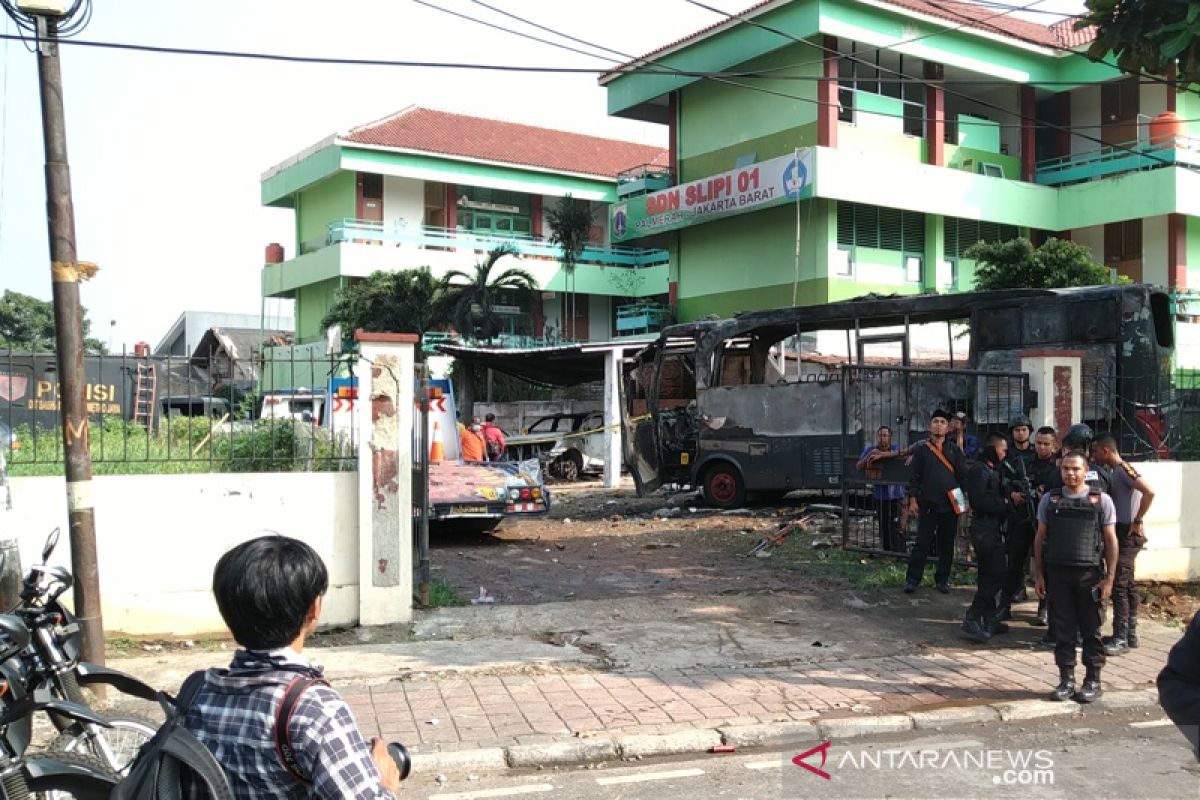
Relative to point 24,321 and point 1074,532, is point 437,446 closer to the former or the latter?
point 1074,532

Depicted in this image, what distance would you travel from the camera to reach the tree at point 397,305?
3108 cm

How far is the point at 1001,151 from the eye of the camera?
31.5m

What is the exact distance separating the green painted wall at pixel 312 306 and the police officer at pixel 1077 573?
108 feet

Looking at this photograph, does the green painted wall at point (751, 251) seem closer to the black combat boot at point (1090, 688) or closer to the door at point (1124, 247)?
the door at point (1124, 247)

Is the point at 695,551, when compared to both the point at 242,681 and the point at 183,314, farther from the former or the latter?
the point at 183,314

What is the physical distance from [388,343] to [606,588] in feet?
11.6

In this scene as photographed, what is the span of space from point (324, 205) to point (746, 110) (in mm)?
17800

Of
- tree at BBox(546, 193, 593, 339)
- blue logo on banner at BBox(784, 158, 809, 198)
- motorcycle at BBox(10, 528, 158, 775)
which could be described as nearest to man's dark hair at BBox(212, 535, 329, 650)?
motorcycle at BBox(10, 528, 158, 775)

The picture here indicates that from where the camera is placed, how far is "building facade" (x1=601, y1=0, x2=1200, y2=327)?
27.5m

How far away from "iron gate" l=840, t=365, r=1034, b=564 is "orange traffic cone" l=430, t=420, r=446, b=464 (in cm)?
594

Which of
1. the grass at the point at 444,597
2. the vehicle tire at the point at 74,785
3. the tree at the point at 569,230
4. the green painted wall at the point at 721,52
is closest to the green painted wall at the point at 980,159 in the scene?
the green painted wall at the point at 721,52

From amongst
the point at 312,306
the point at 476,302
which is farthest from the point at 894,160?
the point at 312,306

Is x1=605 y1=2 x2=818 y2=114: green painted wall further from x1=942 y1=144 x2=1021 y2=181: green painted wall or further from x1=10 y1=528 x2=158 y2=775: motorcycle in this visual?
x1=10 y1=528 x2=158 y2=775: motorcycle

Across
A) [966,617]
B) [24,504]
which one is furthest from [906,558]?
[24,504]
